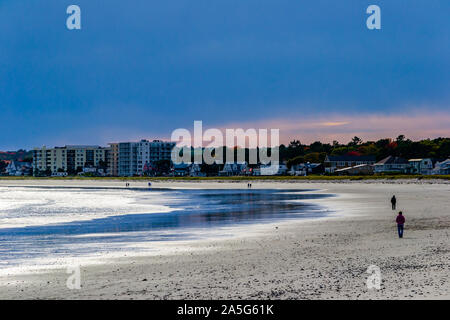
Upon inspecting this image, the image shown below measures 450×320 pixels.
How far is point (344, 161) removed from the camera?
6299 inches

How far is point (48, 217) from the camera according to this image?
3272 cm

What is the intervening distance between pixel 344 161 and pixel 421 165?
24.2 m

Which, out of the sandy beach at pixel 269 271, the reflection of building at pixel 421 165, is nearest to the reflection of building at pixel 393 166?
the reflection of building at pixel 421 165

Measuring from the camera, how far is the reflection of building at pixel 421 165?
13888 centimetres

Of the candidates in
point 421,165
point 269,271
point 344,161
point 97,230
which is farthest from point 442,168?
point 269,271

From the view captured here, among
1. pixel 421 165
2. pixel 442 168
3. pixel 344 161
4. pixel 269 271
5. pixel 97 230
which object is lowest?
pixel 97 230

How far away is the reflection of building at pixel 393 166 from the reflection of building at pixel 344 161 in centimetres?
1470

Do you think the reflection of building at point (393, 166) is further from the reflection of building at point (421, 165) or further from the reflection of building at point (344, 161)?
the reflection of building at point (344, 161)

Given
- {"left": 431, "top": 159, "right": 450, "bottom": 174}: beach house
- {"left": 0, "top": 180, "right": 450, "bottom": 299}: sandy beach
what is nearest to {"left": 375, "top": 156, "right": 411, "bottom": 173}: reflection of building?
{"left": 431, "top": 159, "right": 450, "bottom": 174}: beach house

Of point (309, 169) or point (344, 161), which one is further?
point (309, 169)

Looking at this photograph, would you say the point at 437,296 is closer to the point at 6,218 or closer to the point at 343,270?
the point at 343,270

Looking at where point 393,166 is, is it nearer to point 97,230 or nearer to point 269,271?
point 97,230

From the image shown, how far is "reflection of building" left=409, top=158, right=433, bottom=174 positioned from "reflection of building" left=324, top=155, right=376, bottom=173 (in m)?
14.3

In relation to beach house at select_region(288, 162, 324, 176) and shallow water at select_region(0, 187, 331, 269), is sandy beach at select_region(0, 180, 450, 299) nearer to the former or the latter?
shallow water at select_region(0, 187, 331, 269)
